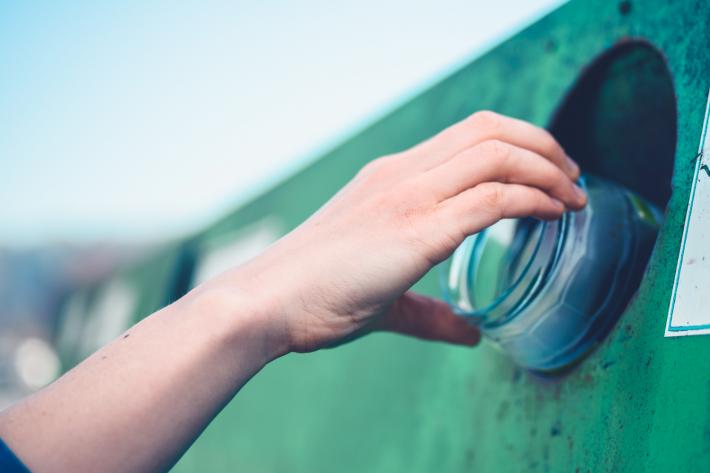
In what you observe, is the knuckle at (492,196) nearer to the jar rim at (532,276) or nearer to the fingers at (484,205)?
the fingers at (484,205)

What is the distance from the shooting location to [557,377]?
785 millimetres

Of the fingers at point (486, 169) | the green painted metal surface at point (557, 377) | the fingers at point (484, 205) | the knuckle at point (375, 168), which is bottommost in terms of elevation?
the green painted metal surface at point (557, 377)

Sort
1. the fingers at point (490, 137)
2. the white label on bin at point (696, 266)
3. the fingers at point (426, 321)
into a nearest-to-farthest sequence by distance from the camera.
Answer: the white label on bin at point (696, 266)
the fingers at point (490, 137)
the fingers at point (426, 321)

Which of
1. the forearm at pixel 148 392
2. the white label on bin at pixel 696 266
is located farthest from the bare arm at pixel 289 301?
the white label on bin at pixel 696 266

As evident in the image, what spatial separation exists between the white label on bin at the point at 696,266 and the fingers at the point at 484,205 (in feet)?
0.47

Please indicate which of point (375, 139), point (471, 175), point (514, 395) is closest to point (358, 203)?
point (471, 175)

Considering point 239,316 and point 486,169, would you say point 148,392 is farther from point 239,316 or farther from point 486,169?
point 486,169

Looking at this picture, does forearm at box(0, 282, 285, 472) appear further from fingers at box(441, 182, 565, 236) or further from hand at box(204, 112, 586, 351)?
fingers at box(441, 182, 565, 236)

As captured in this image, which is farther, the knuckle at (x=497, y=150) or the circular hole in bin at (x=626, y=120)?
the circular hole in bin at (x=626, y=120)

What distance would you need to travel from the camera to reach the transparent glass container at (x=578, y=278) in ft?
2.37

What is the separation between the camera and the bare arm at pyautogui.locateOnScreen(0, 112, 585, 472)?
22.1 inches

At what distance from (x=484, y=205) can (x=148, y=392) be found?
1.12 ft

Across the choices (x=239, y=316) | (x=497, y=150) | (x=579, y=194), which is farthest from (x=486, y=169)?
(x=239, y=316)

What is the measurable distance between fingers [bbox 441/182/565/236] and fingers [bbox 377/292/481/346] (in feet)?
0.69
